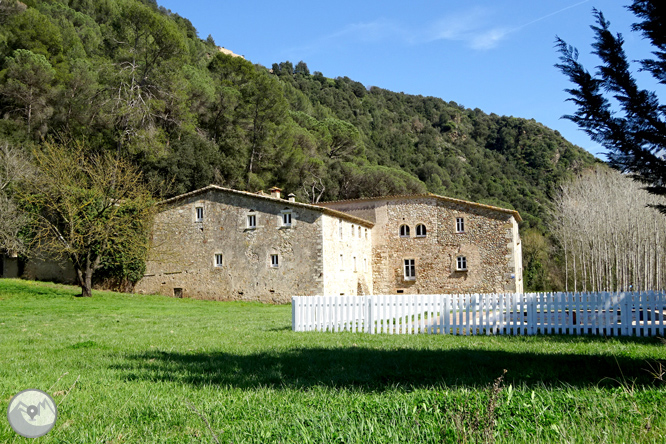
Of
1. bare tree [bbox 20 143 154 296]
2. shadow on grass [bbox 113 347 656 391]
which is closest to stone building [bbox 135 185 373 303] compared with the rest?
bare tree [bbox 20 143 154 296]

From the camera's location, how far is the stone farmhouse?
28.3 m

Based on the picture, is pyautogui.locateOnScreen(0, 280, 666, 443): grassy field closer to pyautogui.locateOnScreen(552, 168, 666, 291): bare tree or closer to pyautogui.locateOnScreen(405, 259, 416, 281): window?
pyautogui.locateOnScreen(405, 259, 416, 281): window

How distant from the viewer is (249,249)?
29141 millimetres

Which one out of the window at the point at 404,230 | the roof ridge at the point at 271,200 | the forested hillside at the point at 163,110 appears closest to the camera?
the roof ridge at the point at 271,200

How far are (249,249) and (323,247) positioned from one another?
4467mm

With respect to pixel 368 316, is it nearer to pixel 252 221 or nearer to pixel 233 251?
pixel 252 221

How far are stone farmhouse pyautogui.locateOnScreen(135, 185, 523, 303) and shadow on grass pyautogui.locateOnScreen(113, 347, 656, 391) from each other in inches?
772

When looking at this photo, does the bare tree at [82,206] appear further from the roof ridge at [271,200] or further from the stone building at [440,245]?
the stone building at [440,245]

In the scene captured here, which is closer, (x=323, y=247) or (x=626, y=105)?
(x=626, y=105)

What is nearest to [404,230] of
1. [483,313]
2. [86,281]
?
[86,281]

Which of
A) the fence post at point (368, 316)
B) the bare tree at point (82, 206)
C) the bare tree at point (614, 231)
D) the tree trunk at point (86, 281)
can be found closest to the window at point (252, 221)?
the bare tree at point (82, 206)

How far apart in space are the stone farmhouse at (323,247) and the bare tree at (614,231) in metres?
4.57

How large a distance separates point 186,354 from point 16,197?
2500cm

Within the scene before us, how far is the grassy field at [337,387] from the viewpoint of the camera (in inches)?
147
